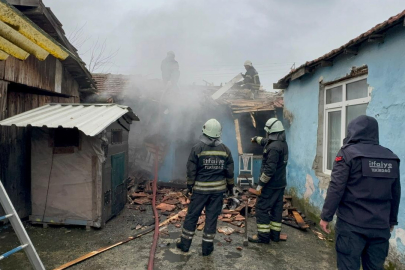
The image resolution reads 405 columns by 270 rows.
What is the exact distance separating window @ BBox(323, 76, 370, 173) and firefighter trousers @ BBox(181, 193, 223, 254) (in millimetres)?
2892

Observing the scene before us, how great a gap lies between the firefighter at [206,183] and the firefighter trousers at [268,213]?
3.04 feet

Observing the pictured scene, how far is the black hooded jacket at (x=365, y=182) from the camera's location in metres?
2.62

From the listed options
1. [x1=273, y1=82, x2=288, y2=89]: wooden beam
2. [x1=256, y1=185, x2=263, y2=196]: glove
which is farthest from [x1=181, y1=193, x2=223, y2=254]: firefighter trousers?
[x1=273, y1=82, x2=288, y2=89]: wooden beam

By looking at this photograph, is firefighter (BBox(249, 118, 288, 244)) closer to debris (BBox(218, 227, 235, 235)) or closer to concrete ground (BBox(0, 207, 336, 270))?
concrete ground (BBox(0, 207, 336, 270))

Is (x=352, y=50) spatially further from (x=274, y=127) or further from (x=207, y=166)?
(x=207, y=166)

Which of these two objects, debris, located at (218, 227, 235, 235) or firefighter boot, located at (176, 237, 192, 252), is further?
debris, located at (218, 227, 235, 235)

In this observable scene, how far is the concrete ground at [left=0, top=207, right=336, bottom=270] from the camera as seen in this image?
4004mm

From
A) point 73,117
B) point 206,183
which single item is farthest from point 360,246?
point 73,117

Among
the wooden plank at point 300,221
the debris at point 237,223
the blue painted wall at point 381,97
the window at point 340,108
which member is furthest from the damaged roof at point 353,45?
the debris at point 237,223

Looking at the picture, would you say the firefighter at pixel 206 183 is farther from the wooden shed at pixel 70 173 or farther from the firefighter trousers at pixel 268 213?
Result: the wooden shed at pixel 70 173

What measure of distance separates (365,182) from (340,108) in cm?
316

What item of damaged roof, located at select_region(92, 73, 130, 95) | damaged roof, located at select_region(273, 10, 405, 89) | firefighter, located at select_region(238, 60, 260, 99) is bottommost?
damaged roof, located at select_region(273, 10, 405, 89)

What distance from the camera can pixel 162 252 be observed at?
14.5ft

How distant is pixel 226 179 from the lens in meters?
4.65
